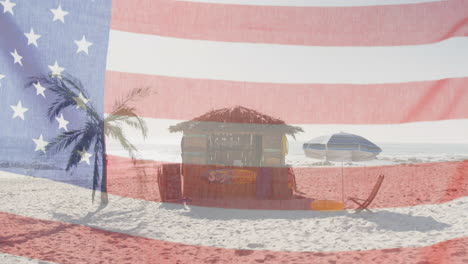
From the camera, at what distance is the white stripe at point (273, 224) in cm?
557

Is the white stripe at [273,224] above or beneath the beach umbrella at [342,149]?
beneath

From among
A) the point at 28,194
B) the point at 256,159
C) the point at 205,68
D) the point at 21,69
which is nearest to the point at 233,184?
the point at 256,159

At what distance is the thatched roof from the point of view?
8.61 m

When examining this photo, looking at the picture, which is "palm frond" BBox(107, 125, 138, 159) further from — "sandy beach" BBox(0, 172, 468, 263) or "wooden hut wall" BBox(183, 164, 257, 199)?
"wooden hut wall" BBox(183, 164, 257, 199)

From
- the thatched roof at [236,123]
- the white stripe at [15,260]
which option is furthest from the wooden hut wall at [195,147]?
the white stripe at [15,260]

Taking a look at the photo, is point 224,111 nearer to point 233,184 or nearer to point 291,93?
point 233,184

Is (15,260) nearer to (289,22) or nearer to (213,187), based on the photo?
(289,22)

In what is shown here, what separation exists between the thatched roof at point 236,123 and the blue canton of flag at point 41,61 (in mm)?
5117

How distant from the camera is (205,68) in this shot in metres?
3.84

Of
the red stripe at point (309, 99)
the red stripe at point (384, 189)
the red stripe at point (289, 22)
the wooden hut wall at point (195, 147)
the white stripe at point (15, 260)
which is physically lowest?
the white stripe at point (15, 260)

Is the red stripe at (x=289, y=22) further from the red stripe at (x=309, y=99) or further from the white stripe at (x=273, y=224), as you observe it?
the white stripe at (x=273, y=224)

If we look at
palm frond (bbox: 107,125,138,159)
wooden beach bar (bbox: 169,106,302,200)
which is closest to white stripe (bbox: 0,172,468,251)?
wooden beach bar (bbox: 169,106,302,200)

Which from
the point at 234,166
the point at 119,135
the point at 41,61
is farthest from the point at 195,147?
the point at 41,61

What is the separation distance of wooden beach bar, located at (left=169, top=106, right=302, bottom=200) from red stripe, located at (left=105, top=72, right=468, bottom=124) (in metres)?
4.54
